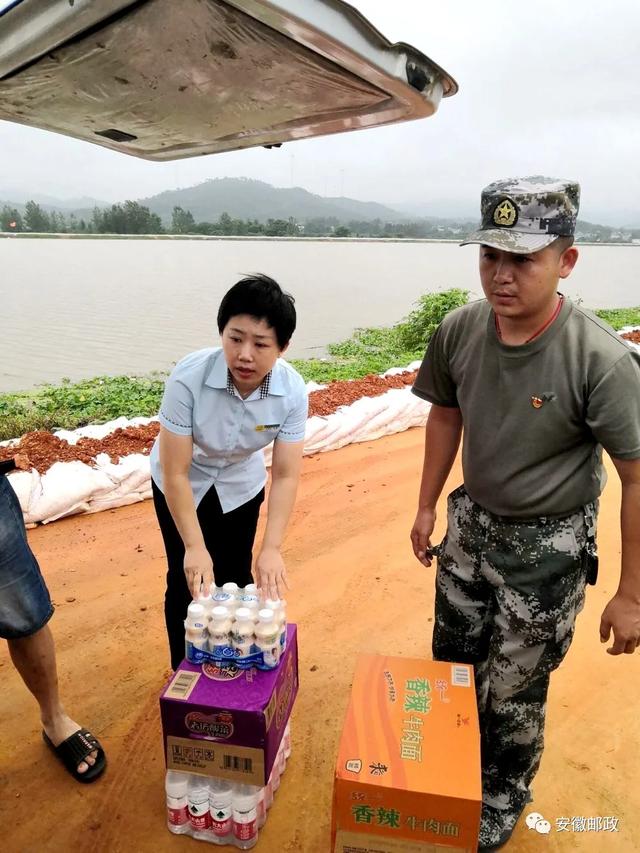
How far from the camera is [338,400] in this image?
553 centimetres

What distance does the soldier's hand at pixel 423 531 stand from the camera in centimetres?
201

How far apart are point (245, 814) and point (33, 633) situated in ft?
2.85

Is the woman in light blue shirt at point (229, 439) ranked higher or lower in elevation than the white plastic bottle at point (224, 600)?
higher

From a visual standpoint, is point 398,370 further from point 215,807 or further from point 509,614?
point 215,807

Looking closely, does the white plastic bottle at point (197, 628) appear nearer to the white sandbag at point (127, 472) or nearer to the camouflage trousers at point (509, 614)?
the camouflage trousers at point (509, 614)

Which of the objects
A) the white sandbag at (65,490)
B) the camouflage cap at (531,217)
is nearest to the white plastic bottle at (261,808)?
the camouflage cap at (531,217)

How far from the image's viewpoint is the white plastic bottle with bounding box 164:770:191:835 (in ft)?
5.65

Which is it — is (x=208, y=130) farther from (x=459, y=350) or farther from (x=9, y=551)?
(x=9, y=551)

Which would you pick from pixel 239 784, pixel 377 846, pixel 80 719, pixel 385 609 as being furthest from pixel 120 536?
pixel 377 846

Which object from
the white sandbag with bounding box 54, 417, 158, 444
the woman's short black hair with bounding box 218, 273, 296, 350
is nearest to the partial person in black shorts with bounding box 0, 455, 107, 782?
the woman's short black hair with bounding box 218, 273, 296, 350

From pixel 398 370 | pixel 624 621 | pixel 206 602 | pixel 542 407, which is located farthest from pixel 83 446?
pixel 398 370

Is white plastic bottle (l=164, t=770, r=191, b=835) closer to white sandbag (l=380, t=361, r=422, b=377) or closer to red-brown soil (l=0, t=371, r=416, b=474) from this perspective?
red-brown soil (l=0, t=371, r=416, b=474)

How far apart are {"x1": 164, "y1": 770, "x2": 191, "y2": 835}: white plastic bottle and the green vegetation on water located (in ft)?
12.9

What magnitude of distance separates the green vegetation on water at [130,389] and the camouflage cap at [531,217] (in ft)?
15.2
